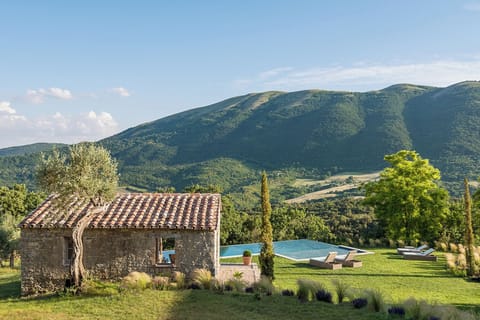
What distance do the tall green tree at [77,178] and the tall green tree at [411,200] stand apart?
67.9 ft

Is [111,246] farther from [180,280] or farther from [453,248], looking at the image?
[453,248]

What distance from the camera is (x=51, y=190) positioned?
14180mm

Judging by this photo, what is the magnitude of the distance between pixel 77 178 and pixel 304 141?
107787 mm

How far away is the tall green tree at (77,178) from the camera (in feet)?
45.4

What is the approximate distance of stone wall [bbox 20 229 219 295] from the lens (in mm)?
14719

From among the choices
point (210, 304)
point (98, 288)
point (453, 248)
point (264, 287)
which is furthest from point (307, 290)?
point (453, 248)

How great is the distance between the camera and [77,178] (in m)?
13.8

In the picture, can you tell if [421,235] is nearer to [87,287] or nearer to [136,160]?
[87,287]

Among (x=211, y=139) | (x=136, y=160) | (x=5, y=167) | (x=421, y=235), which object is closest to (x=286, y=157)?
(x=211, y=139)

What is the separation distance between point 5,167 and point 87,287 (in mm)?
106440

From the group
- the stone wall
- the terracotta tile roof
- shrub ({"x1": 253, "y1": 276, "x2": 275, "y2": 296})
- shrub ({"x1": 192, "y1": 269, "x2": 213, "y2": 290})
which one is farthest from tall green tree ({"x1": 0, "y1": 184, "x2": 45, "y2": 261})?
shrub ({"x1": 253, "y1": 276, "x2": 275, "y2": 296})

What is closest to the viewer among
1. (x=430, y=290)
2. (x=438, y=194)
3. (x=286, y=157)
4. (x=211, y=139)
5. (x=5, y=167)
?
(x=430, y=290)

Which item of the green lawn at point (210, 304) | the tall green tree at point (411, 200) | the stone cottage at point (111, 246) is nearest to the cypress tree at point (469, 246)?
the green lawn at point (210, 304)

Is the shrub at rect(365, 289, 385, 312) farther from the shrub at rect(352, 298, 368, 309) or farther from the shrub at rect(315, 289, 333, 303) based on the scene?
the shrub at rect(315, 289, 333, 303)
